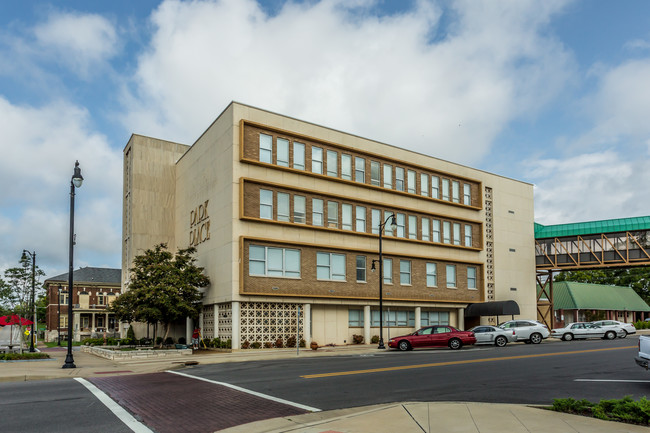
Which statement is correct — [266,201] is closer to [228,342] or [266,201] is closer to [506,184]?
[228,342]

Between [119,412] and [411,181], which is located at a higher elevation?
[411,181]

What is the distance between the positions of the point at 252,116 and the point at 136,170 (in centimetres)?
1457

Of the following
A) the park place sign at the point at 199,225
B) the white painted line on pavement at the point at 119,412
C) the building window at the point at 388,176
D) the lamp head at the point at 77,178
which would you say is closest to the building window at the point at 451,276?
the building window at the point at 388,176

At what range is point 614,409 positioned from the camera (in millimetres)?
10156

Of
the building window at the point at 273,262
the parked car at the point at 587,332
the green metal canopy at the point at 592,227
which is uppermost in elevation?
the green metal canopy at the point at 592,227

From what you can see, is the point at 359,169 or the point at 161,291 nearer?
the point at 161,291

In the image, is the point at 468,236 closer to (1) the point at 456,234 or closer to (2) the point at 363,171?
(1) the point at 456,234

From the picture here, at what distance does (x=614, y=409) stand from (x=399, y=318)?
33.9 meters

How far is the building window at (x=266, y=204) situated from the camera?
36.3 meters

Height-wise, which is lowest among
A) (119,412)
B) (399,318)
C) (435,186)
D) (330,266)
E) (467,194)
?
(399,318)

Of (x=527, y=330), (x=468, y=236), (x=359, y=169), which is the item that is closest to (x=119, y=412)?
(x=527, y=330)

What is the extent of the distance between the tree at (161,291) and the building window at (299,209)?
6.98m

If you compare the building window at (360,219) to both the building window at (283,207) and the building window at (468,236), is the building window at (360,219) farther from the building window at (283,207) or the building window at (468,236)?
the building window at (468,236)

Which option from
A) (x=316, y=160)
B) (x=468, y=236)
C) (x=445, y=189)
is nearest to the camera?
(x=316, y=160)
